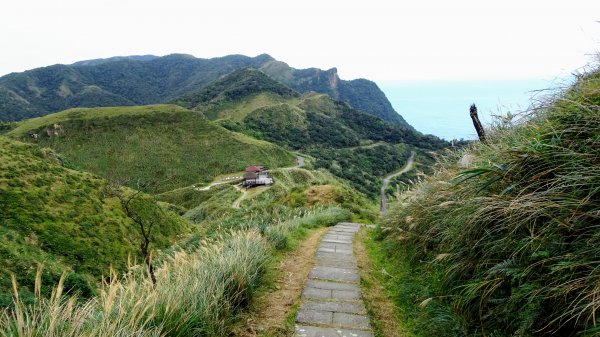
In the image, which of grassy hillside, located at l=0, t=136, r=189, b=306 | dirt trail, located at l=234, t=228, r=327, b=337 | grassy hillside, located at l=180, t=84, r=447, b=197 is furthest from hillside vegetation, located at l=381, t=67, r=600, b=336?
grassy hillside, located at l=180, t=84, r=447, b=197

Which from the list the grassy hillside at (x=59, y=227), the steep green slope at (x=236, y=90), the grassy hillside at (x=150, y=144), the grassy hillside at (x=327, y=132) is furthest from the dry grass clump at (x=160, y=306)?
the steep green slope at (x=236, y=90)

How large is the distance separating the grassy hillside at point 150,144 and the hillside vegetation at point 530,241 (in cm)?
5687

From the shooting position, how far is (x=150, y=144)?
220 ft

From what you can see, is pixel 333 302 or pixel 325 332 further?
pixel 333 302

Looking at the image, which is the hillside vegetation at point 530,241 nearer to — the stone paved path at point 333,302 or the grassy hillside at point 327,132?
the stone paved path at point 333,302

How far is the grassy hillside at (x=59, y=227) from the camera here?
1352 cm

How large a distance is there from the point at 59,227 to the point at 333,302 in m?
18.1

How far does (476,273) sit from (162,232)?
22.9 m

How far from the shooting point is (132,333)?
2393 millimetres

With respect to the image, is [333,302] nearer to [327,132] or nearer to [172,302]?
[172,302]

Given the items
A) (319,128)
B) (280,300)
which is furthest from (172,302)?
(319,128)

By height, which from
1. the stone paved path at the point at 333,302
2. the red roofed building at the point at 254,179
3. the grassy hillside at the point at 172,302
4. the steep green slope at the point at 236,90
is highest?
the steep green slope at the point at 236,90

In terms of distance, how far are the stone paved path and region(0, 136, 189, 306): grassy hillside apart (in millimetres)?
9070

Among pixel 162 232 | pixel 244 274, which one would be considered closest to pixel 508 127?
Answer: pixel 244 274
